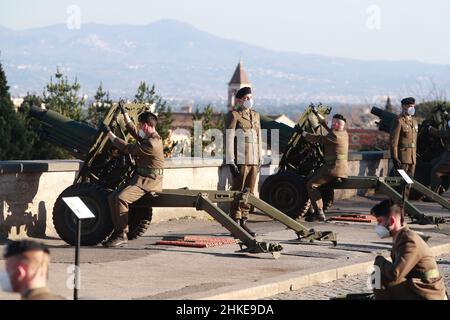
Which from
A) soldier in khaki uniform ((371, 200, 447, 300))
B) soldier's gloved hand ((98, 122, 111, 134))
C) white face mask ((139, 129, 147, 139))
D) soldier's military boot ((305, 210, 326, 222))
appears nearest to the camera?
soldier in khaki uniform ((371, 200, 447, 300))

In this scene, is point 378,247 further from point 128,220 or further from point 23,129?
point 23,129

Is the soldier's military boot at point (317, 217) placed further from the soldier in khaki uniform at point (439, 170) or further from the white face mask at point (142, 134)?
the white face mask at point (142, 134)

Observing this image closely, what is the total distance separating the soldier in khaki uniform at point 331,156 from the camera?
20594mm

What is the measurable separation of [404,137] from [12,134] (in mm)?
17640

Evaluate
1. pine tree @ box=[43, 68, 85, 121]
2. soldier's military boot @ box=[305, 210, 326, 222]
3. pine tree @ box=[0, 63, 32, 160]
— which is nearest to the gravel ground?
soldier's military boot @ box=[305, 210, 326, 222]

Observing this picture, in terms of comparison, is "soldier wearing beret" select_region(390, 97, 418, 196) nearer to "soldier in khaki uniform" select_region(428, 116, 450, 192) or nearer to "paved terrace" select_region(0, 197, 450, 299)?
"soldier in khaki uniform" select_region(428, 116, 450, 192)

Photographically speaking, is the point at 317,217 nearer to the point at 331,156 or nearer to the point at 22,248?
the point at 331,156

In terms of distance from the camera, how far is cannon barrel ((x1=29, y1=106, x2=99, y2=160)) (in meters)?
18.0

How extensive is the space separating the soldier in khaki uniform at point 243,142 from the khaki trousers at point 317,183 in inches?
87.2

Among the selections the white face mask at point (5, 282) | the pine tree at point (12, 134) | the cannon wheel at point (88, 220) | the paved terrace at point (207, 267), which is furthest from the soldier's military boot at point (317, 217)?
the pine tree at point (12, 134)

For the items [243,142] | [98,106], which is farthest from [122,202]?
[98,106]

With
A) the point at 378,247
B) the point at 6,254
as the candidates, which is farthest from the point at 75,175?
the point at 6,254

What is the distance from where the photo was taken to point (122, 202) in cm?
1617

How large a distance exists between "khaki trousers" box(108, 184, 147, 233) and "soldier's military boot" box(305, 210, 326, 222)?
531 centimetres
